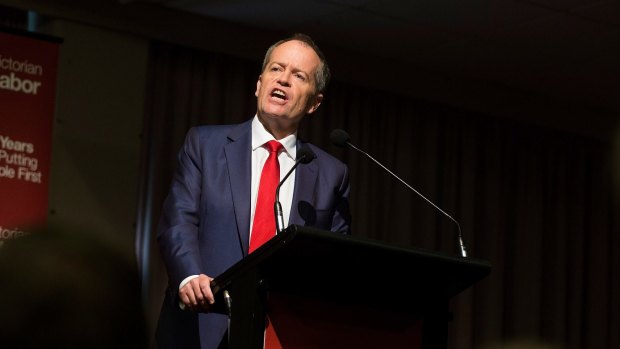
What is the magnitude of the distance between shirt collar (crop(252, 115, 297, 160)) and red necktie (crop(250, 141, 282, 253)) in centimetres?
9

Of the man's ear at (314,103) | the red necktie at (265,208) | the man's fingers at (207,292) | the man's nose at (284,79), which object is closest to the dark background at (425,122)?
the man's ear at (314,103)

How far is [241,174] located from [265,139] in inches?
7.5

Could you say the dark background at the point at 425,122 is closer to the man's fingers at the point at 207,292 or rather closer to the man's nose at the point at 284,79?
the man's nose at the point at 284,79

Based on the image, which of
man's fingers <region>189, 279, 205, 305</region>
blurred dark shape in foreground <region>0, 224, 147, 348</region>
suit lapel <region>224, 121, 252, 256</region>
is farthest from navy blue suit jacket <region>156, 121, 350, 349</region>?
blurred dark shape in foreground <region>0, 224, 147, 348</region>

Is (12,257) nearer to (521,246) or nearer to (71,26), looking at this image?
(71,26)

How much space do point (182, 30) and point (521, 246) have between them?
9.70 feet

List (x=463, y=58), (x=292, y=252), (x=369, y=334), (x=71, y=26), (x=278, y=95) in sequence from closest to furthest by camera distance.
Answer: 1. (x=292, y=252)
2. (x=369, y=334)
3. (x=278, y=95)
4. (x=71, y=26)
5. (x=463, y=58)

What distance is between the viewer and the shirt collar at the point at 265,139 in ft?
9.38

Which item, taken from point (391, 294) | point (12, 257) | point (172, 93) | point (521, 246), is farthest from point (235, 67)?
point (12, 257)

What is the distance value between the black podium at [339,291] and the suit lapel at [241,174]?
388mm

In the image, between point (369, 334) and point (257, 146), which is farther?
point (257, 146)

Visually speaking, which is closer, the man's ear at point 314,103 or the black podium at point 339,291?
the black podium at point 339,291

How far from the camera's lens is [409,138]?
7457 millimetres

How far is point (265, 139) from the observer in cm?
287
